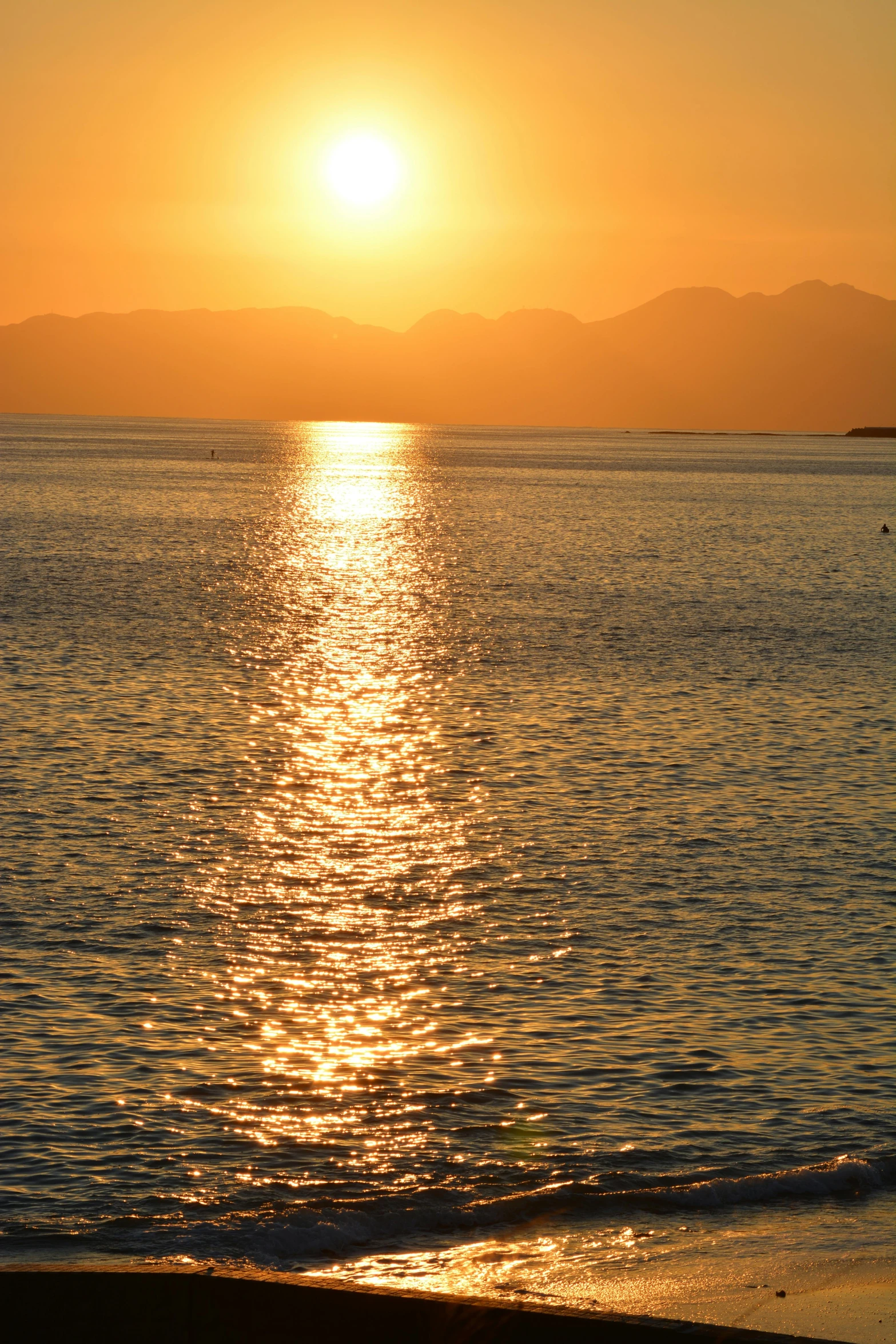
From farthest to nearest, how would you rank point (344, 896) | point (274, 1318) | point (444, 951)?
point (344, 896), point (444, 951), point (274, 1318)

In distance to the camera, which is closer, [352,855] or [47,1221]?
[47,1221]

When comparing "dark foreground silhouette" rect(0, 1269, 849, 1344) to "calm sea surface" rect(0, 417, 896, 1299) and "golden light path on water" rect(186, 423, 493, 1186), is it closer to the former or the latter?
"calm sea surface" rect(0, 417, 896, 1299)

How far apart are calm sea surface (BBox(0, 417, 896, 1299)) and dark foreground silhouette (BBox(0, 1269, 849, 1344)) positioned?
1.48 meters

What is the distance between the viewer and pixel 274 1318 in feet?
32.0

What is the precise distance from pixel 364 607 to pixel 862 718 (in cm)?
2707

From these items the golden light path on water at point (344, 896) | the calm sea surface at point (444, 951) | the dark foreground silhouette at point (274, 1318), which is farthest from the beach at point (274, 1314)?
the golden light path on water at point (344, 896)

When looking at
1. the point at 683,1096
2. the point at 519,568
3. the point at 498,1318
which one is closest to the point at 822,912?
the point at 683,1096

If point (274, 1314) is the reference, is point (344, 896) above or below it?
above

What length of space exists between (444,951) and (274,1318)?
9.17m

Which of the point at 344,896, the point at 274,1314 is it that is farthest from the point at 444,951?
the point at 274,1314

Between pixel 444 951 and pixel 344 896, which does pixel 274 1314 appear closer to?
pixel 444 951

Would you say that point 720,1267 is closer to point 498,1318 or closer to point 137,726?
point 498,1318

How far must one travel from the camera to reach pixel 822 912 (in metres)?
21.0

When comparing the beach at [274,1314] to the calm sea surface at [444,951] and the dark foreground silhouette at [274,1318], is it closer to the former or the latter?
the dark foreground silhouette at [274,1318]
